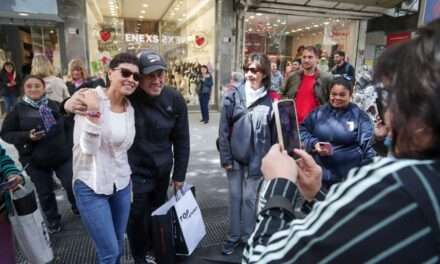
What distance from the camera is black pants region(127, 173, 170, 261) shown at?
258 centimetres

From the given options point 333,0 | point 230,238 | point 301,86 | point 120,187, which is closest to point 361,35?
point 333,0

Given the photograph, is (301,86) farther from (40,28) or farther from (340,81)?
(40,28)

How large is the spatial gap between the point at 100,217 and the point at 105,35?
987cm

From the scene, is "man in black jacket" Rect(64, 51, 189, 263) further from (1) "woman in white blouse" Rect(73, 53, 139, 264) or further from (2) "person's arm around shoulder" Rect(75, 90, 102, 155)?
(2) "person's arm around shoulder" Rect(75, 90, 102, 155)

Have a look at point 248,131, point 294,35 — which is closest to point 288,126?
point 248,131

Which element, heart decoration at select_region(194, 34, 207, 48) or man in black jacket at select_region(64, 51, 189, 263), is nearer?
man in black jacket at select_region(64, 51, 189, 263)

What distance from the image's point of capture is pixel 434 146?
0.62 m

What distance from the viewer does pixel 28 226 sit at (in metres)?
1.99

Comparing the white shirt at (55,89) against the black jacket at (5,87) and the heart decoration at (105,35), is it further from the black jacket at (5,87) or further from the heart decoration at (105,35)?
the heart decoration at (105,35)

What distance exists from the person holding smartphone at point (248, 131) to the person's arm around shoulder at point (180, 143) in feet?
1.29

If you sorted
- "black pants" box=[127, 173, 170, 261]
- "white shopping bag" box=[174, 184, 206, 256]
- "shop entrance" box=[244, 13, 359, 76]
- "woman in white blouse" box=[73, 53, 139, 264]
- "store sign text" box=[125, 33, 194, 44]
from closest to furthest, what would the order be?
"woman in white blouse" box=[73, 53, 139, 264]
"black pants" box=[127, 173, 170, 261]
"white shopping bag" box=[174, 184, 206, 256]
"store sign text" box=[125, 33, 194, 44]
"shop entrance" box=[244, 13, 359, 76]

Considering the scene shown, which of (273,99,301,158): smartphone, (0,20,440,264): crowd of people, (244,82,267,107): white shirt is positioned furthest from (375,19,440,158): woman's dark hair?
(244,82,267,107): white shirt

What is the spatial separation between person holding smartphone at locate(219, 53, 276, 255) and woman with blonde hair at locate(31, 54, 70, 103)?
2936 mm

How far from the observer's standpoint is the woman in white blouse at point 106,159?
2041 mm
